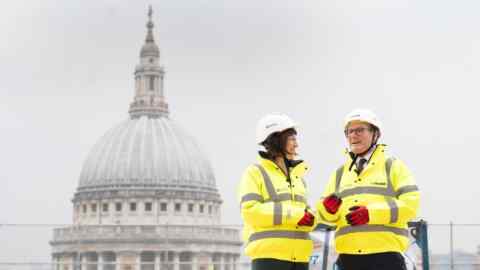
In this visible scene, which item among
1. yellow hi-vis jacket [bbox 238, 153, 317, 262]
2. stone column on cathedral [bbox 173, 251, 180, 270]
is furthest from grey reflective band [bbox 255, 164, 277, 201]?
stone column on cathedral [bbox 173, 251, 180, 270]

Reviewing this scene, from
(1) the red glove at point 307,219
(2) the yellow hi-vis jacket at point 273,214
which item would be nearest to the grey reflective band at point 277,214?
(2) the yellow hi-vis jacket at point 273,214

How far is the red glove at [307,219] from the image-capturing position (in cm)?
669

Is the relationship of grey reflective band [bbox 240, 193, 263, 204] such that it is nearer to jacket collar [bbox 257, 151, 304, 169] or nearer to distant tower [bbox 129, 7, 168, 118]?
jacket collar [bbox 257, 151, 304, 169]

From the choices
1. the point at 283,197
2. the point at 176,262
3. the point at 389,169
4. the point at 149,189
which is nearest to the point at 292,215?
the point at 283,197

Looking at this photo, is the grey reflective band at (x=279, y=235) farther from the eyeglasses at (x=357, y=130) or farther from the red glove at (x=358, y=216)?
the eyeglasses at (x=357, y=130)

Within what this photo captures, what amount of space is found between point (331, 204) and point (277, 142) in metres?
0.57

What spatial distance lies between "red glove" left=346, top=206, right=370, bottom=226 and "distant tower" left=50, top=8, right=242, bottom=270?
8255 cm

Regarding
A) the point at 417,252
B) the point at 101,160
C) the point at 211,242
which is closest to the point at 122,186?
the point at 101,160

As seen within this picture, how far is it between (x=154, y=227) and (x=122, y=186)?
27.4 feet

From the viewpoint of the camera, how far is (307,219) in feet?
22.0

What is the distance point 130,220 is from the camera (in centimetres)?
9862

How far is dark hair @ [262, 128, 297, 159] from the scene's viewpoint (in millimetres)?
6957

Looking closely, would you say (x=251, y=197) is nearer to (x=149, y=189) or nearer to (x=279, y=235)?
(x=279, y=235)

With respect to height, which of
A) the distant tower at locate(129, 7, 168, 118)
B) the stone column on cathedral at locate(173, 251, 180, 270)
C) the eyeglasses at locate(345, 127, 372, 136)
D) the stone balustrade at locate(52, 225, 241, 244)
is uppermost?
the distant tower at locate(129, 7, 168, 118)
